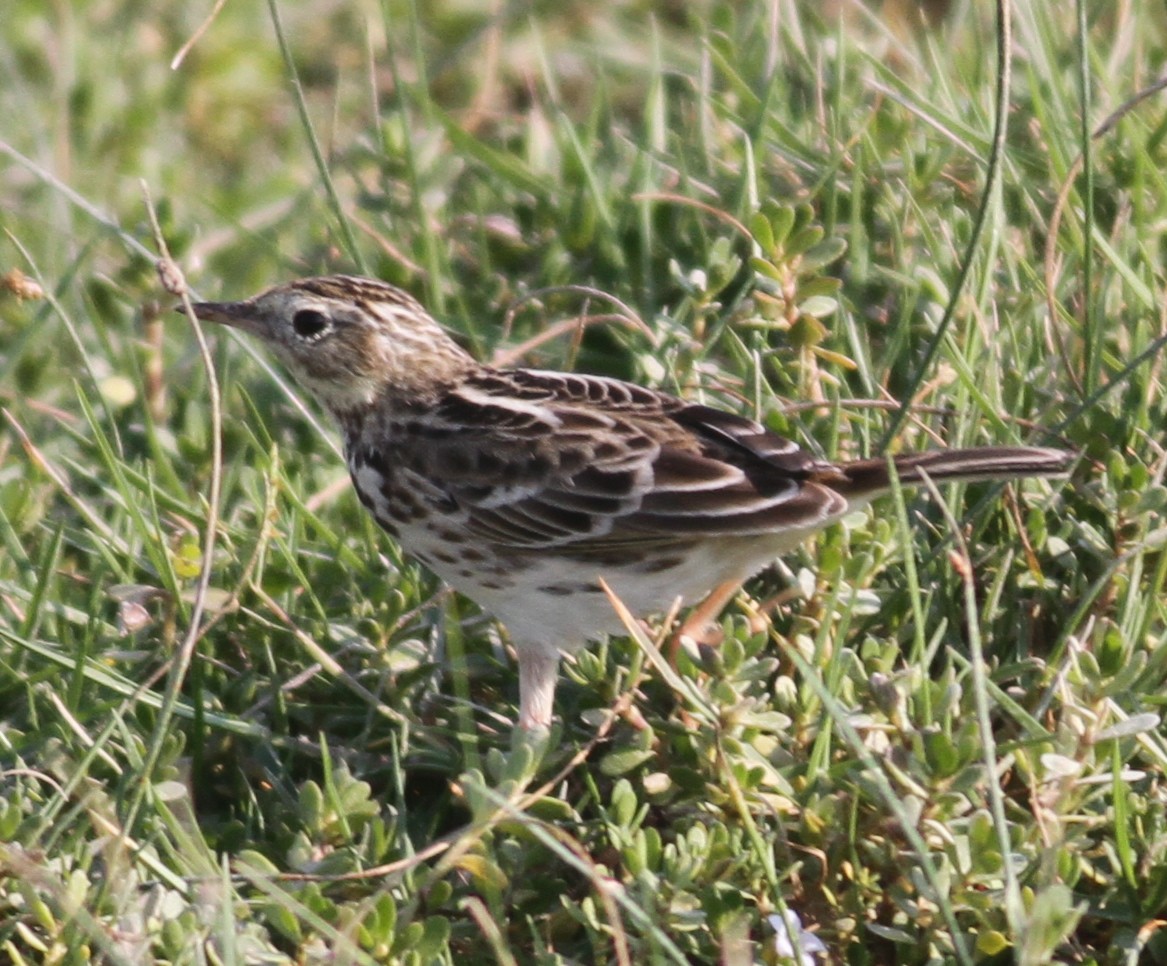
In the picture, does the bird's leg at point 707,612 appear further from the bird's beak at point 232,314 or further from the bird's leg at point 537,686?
the bird's beak at point 232,314

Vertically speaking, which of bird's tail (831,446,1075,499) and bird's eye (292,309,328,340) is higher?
bird's eye (292,309,328,340)

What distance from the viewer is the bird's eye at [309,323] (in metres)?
5.38

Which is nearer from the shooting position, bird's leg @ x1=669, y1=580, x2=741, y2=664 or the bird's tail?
the bird's tail

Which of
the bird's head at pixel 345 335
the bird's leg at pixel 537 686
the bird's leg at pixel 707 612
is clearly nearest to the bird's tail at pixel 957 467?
the bird's leg at pixel 707 612

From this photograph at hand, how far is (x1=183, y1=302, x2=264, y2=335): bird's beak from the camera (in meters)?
5.36

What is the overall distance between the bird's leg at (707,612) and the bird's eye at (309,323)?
136 cm

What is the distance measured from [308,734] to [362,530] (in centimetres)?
82

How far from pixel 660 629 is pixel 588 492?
1.28 feet

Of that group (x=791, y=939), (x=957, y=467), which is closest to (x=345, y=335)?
(x=957, y=467)

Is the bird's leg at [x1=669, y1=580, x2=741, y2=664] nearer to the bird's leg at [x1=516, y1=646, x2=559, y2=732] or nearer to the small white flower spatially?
the bird's leg at [x1=516, y1=646, x2=559, y2=732]

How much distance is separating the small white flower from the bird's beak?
7.67ft

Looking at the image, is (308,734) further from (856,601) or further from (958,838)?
(958,838)

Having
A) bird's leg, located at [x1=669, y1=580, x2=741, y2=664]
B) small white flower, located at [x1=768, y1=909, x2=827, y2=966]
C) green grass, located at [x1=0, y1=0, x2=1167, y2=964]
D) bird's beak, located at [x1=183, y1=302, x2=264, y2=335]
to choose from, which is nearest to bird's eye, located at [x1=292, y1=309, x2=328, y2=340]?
bird's beak, located at [x1=183, y1=302, x2=264, y2=335]

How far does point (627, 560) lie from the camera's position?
15.8 feet
